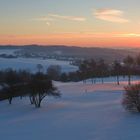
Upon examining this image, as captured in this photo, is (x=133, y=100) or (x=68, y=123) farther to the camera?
(x=133, y=100)

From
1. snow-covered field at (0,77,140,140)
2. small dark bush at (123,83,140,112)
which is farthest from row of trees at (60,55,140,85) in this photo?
small dark bush at (123,83,140,112)

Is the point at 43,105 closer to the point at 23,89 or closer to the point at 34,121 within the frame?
the point at 23,89

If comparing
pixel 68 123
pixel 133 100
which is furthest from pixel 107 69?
pixel 68 123

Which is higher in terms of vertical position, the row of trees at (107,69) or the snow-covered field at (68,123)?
the row of trees at (107,69)

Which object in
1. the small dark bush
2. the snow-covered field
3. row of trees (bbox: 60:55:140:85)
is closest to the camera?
the snow-covered field

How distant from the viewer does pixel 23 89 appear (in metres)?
53.7

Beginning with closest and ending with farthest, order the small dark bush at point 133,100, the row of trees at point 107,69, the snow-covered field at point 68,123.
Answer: the snow-covered field at point 68,123 < the small dark bush at point 133,100 < the row of trees at point 107,69

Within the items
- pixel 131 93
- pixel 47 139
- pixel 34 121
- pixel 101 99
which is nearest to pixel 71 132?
pixel 47 139

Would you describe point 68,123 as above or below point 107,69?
below

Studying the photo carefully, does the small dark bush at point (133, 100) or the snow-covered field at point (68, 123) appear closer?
the snow-covered field at point (68, 123)

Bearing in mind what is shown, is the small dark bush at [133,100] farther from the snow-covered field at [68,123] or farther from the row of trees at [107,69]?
the row of trees at [107,69]

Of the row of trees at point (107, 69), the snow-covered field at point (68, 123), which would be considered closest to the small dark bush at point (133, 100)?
the snow-covered field at point (68, 123)

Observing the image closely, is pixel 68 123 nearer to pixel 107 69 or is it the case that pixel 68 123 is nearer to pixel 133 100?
pixel 133 100

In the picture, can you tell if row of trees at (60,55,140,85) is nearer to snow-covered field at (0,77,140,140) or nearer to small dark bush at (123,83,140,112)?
snow-covered field at (0,77,140,140)
